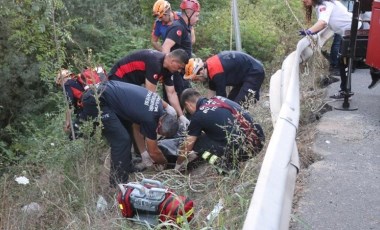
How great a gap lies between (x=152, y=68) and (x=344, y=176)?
267 cm

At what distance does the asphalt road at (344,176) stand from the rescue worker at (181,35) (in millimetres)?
2050

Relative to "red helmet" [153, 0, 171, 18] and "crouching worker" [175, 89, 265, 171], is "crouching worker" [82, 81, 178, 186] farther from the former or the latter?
"red helmet" [153, 0, 171, 18]

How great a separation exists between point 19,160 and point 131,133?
165 cm

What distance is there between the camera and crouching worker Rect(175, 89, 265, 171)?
4.49m

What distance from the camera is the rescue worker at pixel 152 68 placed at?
19.0 ft

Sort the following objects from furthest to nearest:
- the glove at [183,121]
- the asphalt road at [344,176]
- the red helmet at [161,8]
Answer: the red helmet at [161,8] < the glove at [183,121] < the asphalt road at [344,176]

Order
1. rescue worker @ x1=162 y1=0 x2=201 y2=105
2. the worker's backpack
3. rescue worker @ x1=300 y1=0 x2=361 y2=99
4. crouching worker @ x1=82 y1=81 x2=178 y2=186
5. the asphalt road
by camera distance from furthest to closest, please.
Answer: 1. rescue worker @ x1=162 y1=0 x2=201 y2=105
2. rescue worker @ x1=300 y1=0 x2=361 y2=99
3. crouching worker @ x1=82 y1=81 x2=178 y2=186
4. the worker's backpack
5. the asphalt road

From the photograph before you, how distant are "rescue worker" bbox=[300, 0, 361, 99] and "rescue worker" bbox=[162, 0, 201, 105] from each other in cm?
153

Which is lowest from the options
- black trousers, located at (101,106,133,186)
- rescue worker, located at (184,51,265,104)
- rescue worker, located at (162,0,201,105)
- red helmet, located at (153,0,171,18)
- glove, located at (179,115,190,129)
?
glove, located at (179,115,190,129)

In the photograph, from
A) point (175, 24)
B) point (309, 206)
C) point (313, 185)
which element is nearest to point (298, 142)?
point (313, 185)

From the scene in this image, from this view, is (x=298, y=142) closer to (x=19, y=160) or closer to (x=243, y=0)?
(x=19, y=160)

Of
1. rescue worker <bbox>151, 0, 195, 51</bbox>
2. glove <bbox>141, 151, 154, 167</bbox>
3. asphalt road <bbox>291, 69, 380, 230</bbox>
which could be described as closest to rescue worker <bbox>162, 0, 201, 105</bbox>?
rescue worker <bbox>151, 0, 195, 51</bbox>

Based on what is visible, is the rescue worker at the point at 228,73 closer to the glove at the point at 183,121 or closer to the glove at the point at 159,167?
the glove at the point at 183,121

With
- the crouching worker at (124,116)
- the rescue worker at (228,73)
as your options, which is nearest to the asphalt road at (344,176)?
the rescue worker at (228,73)
